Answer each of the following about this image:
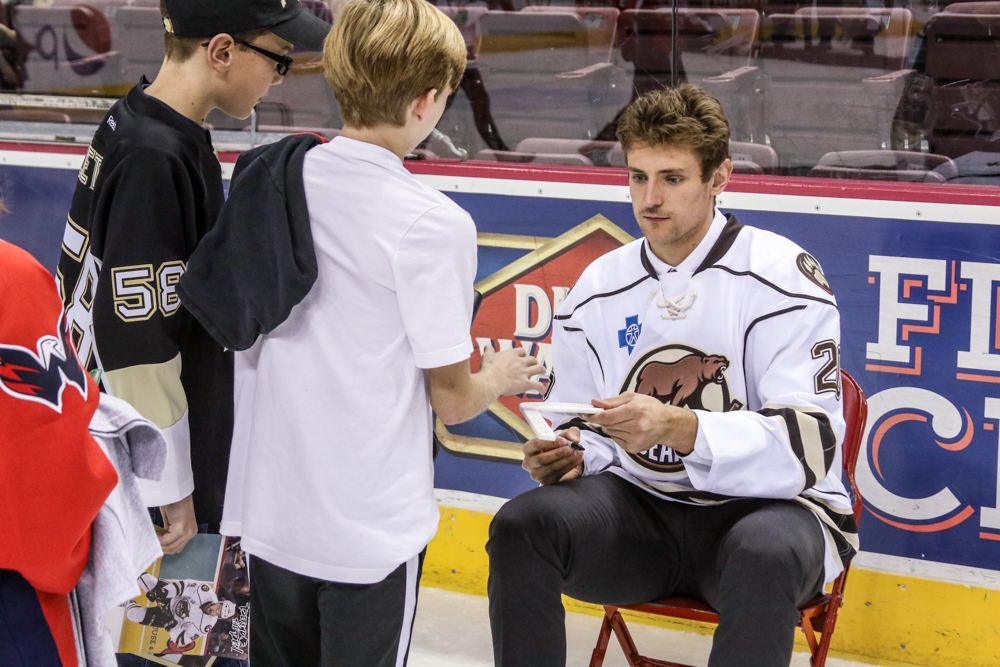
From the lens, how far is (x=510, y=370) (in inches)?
54.1

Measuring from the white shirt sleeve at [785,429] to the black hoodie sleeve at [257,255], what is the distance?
768 millimetres

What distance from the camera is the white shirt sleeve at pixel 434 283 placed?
1.20 meters

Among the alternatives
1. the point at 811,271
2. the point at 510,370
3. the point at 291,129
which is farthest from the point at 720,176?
the point at 291,129

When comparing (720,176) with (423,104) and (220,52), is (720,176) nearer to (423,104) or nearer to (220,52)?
(423,104)

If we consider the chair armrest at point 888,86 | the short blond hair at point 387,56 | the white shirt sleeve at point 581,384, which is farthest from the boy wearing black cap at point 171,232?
the chair armrest at point 888,86

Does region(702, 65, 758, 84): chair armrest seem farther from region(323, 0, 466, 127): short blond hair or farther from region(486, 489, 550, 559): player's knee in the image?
region(323, 0, 466, 127): short blond hair

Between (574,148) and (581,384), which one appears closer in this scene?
(581,384)

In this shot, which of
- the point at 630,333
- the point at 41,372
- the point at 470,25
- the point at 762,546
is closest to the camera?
the point at 41,372

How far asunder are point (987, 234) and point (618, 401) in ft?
3.57

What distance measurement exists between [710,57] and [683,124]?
0.99 m

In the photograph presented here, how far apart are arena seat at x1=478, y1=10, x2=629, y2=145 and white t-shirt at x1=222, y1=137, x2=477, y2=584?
5.31 feet

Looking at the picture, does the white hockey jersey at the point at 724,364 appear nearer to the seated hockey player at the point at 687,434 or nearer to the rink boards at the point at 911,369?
the seated hockey player at the point at 687,434

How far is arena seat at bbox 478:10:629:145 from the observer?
280 cm

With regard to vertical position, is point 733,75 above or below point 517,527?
above
